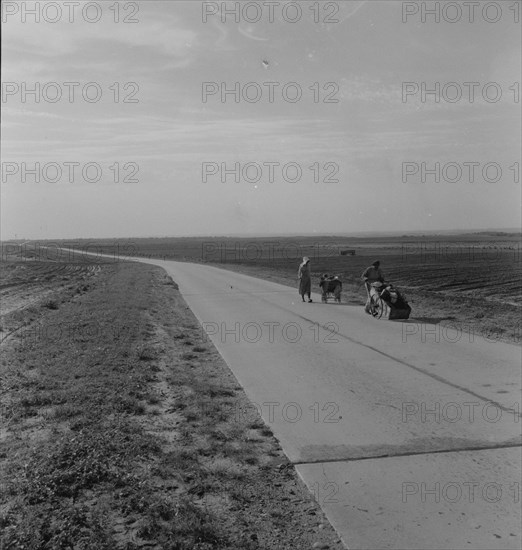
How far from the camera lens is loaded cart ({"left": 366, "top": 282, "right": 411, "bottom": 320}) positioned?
14656 millimetres

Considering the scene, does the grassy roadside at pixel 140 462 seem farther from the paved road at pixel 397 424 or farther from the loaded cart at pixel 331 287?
the loaded cart at pixel 331 287

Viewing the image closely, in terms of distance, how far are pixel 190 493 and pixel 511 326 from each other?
10662mm

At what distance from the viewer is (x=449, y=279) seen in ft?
110

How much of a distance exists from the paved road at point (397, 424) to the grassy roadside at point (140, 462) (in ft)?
1.12

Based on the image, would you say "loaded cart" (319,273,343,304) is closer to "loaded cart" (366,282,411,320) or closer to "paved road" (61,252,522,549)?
"loaded cart" (366,282,411,320)

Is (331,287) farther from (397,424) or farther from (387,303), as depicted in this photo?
(397,424)

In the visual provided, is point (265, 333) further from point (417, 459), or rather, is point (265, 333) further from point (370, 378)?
point (417, 459)

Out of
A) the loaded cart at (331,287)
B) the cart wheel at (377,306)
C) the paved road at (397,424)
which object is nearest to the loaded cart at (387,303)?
the cart wheel at (377,306)

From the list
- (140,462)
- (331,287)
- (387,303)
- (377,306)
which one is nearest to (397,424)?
(140,462)

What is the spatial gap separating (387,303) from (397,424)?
28.6ft

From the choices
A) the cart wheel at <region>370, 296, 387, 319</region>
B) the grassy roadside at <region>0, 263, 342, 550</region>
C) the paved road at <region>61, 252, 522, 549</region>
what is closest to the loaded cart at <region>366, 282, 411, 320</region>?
the cart wheel at <region>370, 296, 387, 319</region>

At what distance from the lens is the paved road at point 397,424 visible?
14.2ft

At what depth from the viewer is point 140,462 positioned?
5.33 meters

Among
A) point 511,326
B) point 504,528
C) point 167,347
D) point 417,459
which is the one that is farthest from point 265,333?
point 504,528
